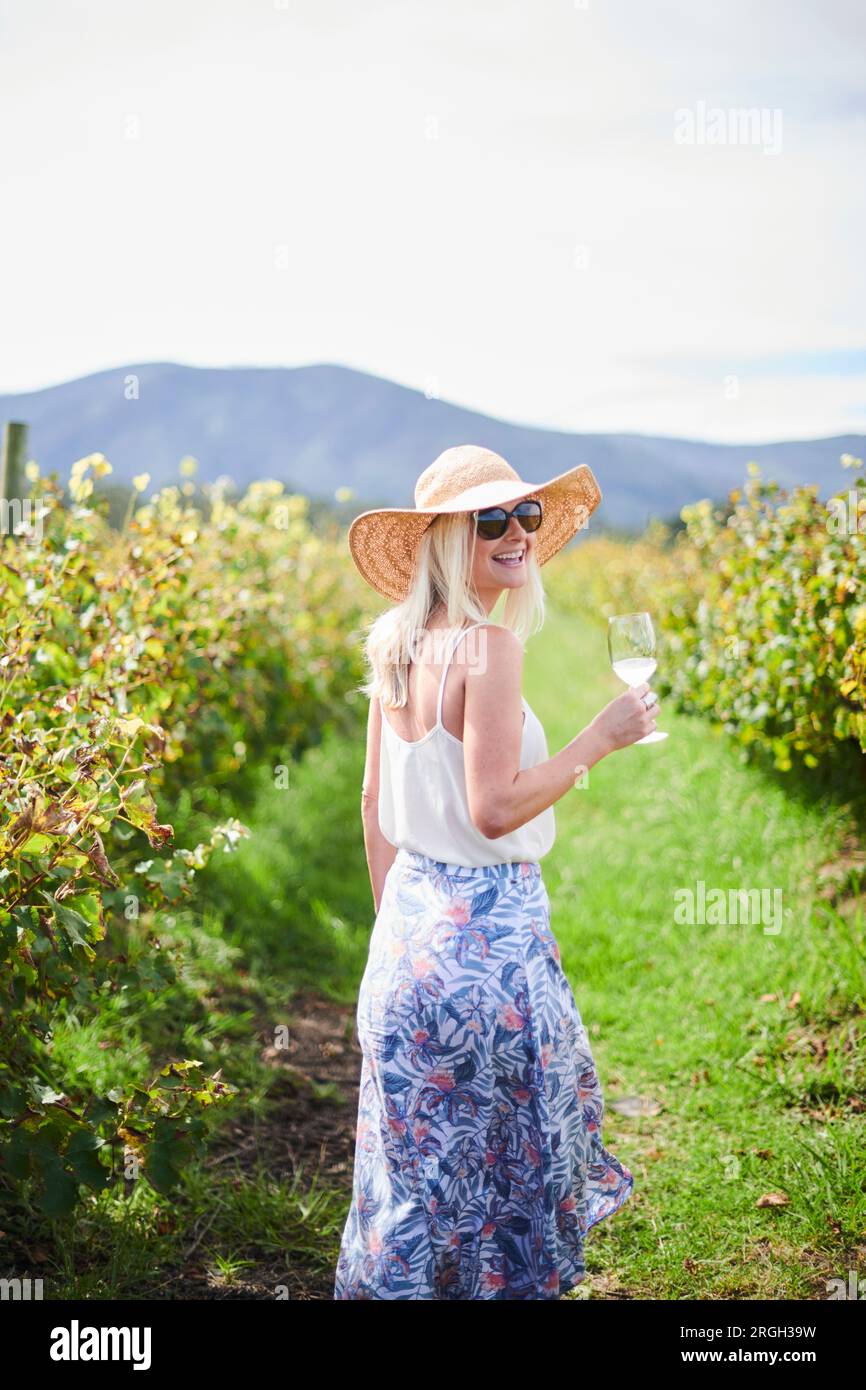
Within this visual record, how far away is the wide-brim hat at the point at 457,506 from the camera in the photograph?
237 cm

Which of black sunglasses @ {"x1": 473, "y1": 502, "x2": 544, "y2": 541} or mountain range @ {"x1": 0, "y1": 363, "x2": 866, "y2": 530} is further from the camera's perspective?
mountain range @ {"x1": 0, "y1": 363, "x2": 866, "y2": 530}

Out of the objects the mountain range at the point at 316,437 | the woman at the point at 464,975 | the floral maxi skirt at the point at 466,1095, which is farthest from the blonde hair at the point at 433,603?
the mountain range at the point at 316,437

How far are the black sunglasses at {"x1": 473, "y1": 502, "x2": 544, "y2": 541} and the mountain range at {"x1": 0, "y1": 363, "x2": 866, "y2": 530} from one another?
287 feet

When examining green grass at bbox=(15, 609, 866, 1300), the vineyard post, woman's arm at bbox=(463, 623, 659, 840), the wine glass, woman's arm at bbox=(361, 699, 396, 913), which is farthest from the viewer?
the vineyard post

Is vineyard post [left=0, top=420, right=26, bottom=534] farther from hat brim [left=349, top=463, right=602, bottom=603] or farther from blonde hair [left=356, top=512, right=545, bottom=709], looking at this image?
blonde hair [left=356, top=512, right=545, bottom=709]

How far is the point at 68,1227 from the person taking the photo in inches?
115

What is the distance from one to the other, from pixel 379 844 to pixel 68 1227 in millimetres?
1314

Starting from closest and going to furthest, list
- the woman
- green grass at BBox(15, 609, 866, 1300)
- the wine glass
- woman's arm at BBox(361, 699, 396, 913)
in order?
1. the woman
2. the wine glass
3. woman's arm at BBox(361, 699, 396, 913)
4. green grass at BBox(15, 609, 866, 1300)

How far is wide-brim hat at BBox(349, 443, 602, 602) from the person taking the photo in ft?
7.78

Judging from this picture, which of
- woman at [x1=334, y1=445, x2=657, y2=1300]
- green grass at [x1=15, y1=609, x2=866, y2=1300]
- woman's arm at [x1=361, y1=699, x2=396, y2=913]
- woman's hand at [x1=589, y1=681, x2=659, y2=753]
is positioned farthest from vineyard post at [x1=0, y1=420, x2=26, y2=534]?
woman's hand at [x1=589, y1=681, x2=659, y2=753]

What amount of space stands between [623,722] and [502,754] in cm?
27

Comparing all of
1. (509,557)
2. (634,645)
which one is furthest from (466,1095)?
(509,557)

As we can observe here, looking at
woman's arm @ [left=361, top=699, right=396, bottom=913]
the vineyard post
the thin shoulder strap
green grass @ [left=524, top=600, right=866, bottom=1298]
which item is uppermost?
the vineyard post

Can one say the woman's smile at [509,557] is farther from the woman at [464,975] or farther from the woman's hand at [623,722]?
the woman's hand at [623,722]
